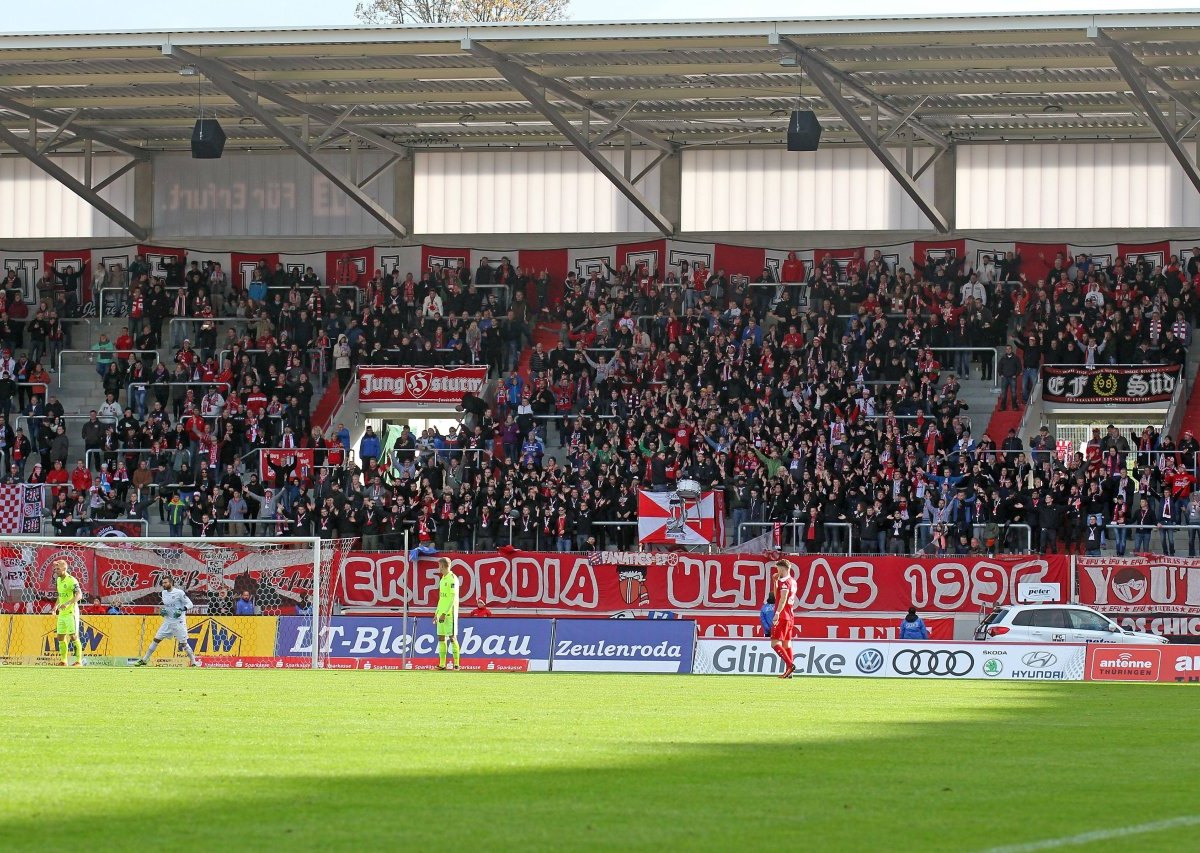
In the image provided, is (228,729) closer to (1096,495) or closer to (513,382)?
(1096,495)

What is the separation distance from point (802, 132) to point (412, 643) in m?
13.8

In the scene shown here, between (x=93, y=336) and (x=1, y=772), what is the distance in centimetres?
3909

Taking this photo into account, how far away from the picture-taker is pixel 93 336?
1930 inches

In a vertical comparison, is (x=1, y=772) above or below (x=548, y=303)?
below

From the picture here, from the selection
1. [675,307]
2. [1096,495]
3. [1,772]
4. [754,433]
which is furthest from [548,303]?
[1,772]

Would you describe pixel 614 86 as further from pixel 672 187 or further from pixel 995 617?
pixel 995 617

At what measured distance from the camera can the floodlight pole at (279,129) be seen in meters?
40.2

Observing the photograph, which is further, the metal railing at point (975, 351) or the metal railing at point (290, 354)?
the metal railing at point (290, 354)

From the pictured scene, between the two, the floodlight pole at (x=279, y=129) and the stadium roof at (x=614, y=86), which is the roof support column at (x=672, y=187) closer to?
the stadium roof at (x=614, y=86)

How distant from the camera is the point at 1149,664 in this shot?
28.3 m

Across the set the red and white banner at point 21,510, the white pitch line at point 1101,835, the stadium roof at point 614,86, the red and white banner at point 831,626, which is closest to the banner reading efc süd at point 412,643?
the red and white banner at point 831,626

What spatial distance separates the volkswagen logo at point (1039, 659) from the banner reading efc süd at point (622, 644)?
208 inches

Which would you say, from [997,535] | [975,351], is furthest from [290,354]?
[997,535]

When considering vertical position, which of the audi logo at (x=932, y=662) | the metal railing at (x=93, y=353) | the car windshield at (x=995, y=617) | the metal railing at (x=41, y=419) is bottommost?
the audi logo at (x=932, y=662)
